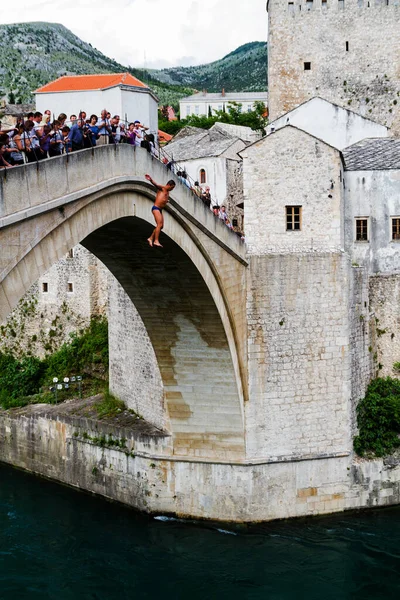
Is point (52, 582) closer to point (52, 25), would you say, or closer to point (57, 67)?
point (57, 67)

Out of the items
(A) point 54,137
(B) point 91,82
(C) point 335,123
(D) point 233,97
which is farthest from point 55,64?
(A) point 54,137

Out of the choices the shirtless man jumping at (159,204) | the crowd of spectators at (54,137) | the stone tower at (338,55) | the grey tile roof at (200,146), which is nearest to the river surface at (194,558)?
the shirtless man jumping at (159,204)

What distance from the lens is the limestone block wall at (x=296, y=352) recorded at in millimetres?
18203

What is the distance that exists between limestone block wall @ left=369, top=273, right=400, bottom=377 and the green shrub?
103cm

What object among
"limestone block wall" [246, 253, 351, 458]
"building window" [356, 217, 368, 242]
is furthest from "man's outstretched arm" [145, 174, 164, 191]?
"building window" [356, 217, 368, 242]

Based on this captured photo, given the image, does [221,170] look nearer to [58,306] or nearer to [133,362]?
[58,306]

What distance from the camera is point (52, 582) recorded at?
16672 mm

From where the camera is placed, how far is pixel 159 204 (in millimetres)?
14367

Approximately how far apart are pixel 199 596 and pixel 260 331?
18.6 ft

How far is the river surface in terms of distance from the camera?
52.7 feet

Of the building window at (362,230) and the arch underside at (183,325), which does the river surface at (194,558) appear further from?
the building window at (362,230)

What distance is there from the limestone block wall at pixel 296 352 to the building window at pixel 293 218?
0.65 meters

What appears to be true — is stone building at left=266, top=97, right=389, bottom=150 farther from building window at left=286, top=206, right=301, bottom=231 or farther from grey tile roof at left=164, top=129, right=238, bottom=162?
building window at left=286, top=206, right=301, bottom=231

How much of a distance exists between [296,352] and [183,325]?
2.58 meters
